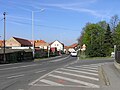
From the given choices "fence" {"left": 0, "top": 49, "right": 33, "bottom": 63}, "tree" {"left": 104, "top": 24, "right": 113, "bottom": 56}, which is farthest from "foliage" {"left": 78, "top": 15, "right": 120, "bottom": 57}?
"fence" {"left": 0, "top": 49, "right": 33, "bottom": 63}

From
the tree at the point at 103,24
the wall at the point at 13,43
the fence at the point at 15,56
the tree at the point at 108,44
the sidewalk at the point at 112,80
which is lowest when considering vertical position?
the sidewalk at the point at 112,80

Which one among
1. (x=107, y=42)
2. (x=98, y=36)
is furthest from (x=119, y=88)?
(x=98, y=36)

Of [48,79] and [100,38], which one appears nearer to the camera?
[48,79]

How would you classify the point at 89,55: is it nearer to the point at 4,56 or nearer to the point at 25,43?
the point at 4,56

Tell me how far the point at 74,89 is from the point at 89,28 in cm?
11058

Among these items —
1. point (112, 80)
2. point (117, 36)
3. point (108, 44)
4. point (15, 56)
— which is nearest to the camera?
point (112, 80)

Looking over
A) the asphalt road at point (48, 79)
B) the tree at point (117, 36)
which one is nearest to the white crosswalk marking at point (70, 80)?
the asphalt road at point (48, 79)

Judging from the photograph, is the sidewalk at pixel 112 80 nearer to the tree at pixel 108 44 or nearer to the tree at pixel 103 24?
the tree at pixel 108 44

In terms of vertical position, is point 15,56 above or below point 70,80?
above

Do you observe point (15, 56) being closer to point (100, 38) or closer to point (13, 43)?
point (100, 38)

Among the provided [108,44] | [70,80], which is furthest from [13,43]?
[70,80]

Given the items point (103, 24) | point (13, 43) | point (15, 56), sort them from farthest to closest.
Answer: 1. point (13, 43)
2. point (103, 24)
3. point (15, 56)

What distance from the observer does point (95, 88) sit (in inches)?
549

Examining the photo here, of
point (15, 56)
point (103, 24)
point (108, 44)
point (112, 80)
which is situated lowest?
point (112, 80)
